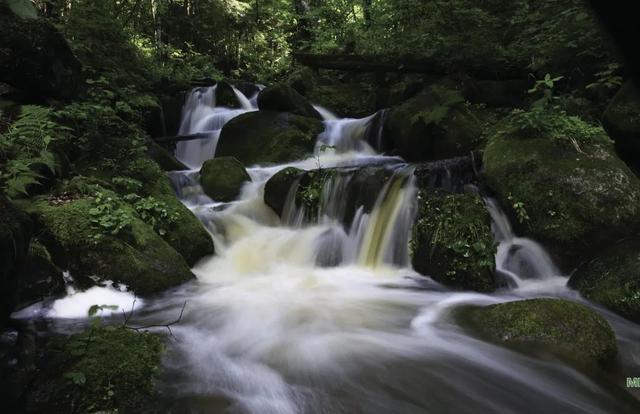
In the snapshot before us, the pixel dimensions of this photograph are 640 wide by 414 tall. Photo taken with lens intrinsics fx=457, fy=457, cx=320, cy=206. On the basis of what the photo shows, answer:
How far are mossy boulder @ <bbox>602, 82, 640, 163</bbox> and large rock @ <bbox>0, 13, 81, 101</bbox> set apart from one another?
29.1 feet

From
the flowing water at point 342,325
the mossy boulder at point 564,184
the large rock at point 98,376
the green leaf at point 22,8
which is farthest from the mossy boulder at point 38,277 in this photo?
the mossy boulder at point 564,184

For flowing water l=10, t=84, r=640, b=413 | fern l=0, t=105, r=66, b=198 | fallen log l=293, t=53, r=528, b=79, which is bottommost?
flowing water l=10, t=84, r=640, b=413

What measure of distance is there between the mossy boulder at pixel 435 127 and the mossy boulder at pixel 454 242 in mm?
2966

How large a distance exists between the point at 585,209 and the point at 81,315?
6.33 metres

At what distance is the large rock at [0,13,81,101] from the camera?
6.89 m

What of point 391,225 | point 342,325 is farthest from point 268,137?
point 342,325

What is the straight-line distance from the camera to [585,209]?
618 centimetres

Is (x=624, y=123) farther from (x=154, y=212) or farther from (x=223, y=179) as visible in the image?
(x=154, y=212)

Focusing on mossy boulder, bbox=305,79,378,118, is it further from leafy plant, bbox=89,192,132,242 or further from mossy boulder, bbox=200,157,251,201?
leafy plant, bbox=89,192,132,242

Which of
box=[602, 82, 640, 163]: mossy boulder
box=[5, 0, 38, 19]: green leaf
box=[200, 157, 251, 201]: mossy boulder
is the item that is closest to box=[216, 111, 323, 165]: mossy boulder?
box=[200, 157, 251, 201]: mossy boulder

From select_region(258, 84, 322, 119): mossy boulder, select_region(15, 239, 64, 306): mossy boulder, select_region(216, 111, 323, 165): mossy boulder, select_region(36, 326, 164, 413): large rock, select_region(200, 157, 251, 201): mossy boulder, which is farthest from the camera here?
select_region(258, 84, 322, 119): mossy boulder

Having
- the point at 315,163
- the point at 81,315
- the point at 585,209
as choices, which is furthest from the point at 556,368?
the point at 315,163

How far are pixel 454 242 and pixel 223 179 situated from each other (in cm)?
506

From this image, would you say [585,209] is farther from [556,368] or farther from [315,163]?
[315,163]
